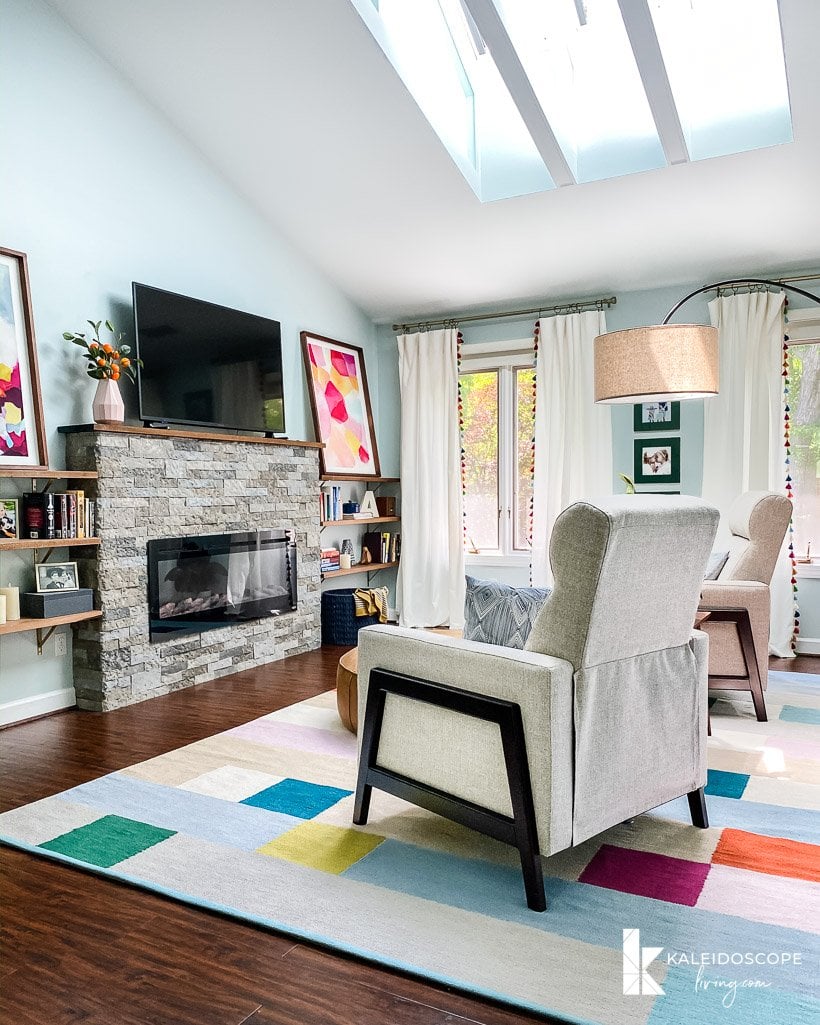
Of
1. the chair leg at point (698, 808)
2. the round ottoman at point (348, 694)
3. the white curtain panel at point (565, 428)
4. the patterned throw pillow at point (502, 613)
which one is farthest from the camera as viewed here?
the white curtain panel at point (565, 428)

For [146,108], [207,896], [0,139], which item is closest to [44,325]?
[0,139]

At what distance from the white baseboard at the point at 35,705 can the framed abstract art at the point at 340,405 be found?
2.43 meters

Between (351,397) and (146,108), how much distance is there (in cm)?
250

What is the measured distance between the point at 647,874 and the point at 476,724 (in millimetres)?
651

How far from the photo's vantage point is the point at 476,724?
7.40 ft

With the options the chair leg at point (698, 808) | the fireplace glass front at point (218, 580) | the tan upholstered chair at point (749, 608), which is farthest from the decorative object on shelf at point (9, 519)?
the tan upholstered chair at point (749, 608)

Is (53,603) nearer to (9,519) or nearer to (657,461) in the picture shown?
(9,519)

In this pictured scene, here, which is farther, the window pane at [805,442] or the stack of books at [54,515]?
the window pane at [805,442]

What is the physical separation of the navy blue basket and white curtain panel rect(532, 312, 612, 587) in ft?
4.57

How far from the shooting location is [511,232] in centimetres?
Answer: 543

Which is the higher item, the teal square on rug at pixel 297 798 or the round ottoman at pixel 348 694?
the round ottoman at pixel 348 694

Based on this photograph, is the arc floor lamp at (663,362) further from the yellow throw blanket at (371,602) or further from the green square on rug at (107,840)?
the yellow throw blanket at (371,602)

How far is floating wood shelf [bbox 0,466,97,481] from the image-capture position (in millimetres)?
3785

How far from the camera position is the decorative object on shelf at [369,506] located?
6.52 meters
